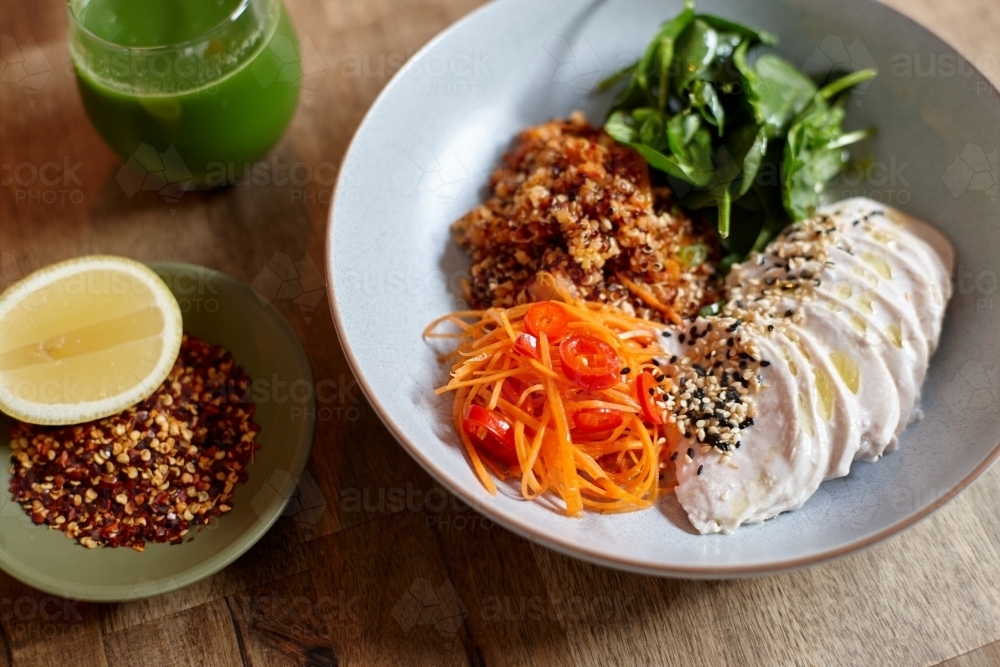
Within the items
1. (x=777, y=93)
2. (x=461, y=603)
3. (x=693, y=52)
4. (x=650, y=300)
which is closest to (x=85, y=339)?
(x=461, y=603)

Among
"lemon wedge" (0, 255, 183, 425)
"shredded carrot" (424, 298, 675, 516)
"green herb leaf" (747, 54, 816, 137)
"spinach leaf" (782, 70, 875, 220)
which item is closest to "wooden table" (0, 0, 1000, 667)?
"shredded carrot" (424, 298, 675, 516)

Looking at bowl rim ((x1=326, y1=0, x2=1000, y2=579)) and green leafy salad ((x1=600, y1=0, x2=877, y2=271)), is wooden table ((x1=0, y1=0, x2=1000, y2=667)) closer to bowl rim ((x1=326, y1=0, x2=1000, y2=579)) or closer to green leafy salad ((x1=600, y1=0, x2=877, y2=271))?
bowl rim ((x1=326, y1=0, x2=1000, y2=579))

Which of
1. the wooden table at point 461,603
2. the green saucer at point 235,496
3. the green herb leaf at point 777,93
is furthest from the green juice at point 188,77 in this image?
the green herb leaf at point 777,93

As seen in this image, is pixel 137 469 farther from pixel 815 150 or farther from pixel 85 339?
pixel 815 150

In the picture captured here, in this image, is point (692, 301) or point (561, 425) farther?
point (692, 301)

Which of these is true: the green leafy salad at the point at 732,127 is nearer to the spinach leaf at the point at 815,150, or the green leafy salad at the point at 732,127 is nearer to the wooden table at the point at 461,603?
the spinach leaf at the point at 815,150

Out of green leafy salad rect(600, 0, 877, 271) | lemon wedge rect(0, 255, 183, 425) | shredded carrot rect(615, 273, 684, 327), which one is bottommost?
lemon wedge rect(0, 255, 183, 425)

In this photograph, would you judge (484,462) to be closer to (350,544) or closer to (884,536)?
(350,544)
